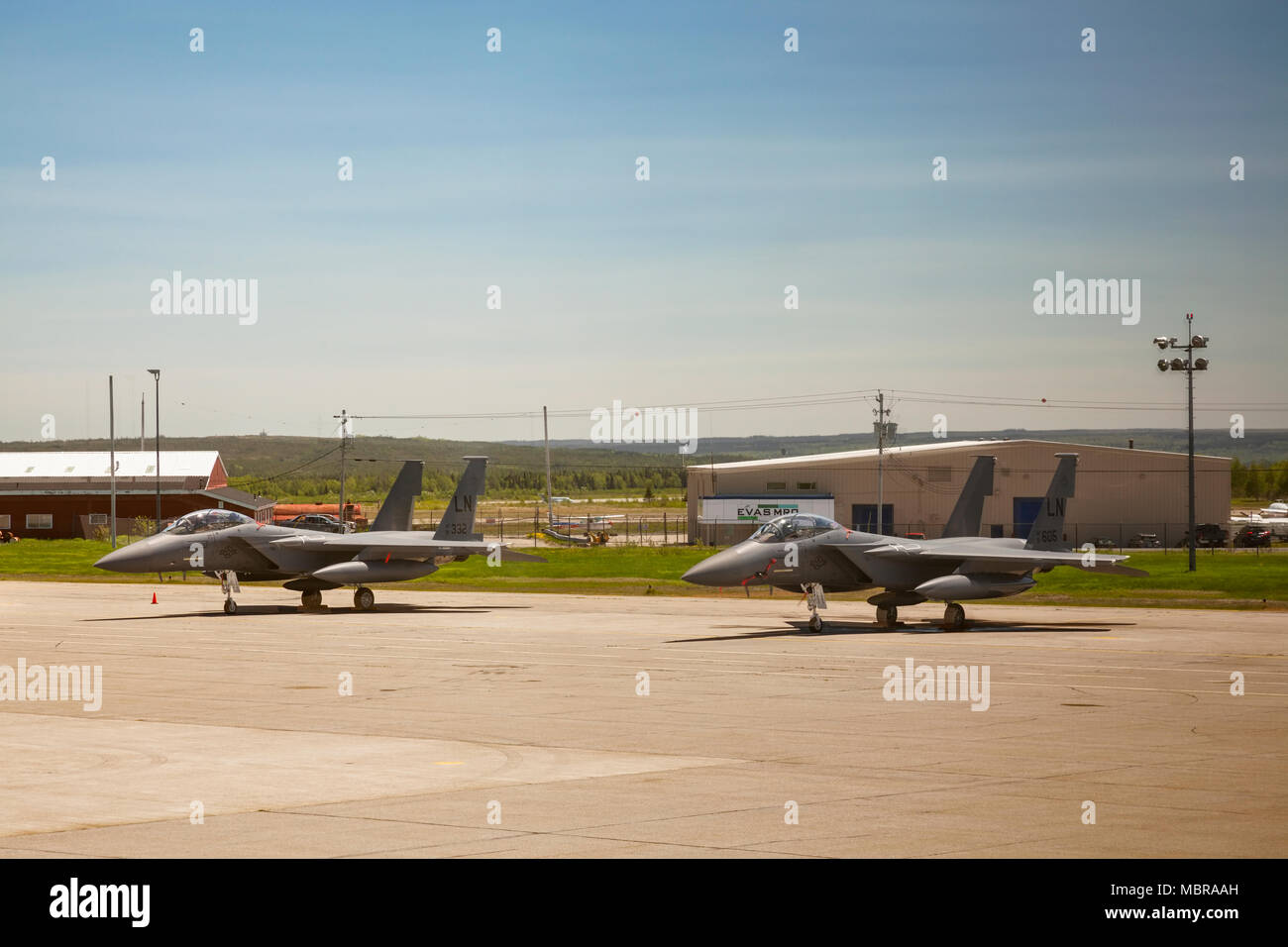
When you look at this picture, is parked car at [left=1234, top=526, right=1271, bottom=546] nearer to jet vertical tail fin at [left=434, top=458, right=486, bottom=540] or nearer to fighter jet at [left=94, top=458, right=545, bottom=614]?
fighter jet at [left=94, top=458, right=545, bottom=614]

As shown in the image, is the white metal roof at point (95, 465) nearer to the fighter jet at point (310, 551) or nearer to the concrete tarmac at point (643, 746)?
the fighter jet at point (310, 551)

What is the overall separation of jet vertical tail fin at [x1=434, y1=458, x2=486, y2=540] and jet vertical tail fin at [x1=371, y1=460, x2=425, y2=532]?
1.40 m

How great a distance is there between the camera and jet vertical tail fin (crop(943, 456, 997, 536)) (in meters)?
37.1

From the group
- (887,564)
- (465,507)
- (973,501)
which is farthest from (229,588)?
(973,501)

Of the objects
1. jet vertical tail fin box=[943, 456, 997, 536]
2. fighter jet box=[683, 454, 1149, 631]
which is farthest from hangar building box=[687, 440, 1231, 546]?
Result: fighter jet box=[683, 454, 1149, 631]

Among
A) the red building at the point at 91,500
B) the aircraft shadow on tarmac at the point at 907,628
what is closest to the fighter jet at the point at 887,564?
the aircraft shadow on tarmac at the point at 907,628

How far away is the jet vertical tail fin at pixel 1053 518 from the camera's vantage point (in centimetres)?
3570

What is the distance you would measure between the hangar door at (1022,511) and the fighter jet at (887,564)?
4963 centimetres

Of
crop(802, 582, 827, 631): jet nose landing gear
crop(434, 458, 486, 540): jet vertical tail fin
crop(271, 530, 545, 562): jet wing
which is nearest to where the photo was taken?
crop(802, 582, 827, 631): jet nose landing gear

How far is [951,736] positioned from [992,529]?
227 ft

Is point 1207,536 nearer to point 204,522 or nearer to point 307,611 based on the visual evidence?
point 307,611

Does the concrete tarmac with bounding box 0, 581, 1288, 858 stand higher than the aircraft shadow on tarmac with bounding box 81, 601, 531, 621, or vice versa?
the concrete tarmac with bounding box 0, 581, 1288, 858

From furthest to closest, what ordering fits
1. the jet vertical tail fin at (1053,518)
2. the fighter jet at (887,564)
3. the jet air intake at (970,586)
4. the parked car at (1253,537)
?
the parked car at (1253,537) < the jet vertical tail fin at (1053,518) < the jet air intake at (970,586) < the fighter jet at (887,564)
